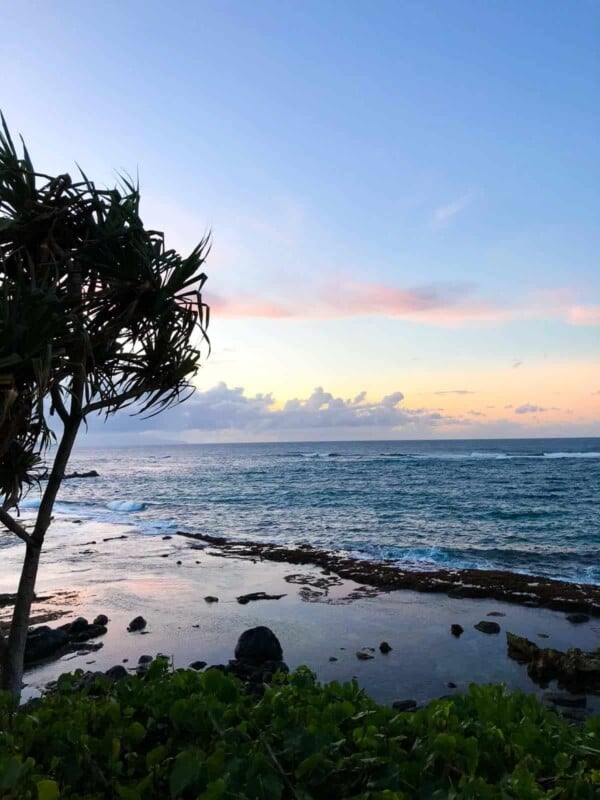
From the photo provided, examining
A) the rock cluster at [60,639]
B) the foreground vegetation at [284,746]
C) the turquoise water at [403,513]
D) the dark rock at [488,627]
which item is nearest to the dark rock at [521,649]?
the dark rock at [488,627]

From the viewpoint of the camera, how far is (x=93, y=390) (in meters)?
4.49

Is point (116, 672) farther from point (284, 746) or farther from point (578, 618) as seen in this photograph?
point (578, 618)

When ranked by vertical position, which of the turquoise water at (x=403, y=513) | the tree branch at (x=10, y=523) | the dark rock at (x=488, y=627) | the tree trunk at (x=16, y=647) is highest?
the tree branch at (x=10, y=523)

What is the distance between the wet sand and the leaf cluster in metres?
8.18

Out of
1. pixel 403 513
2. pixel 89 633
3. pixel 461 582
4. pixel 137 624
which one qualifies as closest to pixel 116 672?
pixel 89 633

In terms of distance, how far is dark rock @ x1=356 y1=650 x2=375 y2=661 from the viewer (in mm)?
12297

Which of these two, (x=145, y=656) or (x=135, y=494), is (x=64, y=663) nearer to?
(x=145, y=656)

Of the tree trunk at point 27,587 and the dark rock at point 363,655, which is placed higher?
the tree trunk at point 27,587

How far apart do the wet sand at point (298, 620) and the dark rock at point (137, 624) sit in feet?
0.74

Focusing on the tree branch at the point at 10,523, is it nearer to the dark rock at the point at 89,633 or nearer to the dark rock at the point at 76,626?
the dark rock at the point at 89,633

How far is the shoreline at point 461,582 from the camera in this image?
1653cm

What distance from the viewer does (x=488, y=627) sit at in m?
14.3

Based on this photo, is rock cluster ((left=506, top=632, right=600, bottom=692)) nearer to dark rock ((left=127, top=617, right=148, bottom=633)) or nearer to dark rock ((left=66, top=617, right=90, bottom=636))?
dark rock ((left=127, top=617, right=148, bottom=633))

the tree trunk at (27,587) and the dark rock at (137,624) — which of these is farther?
the dark rock at (137,624)
